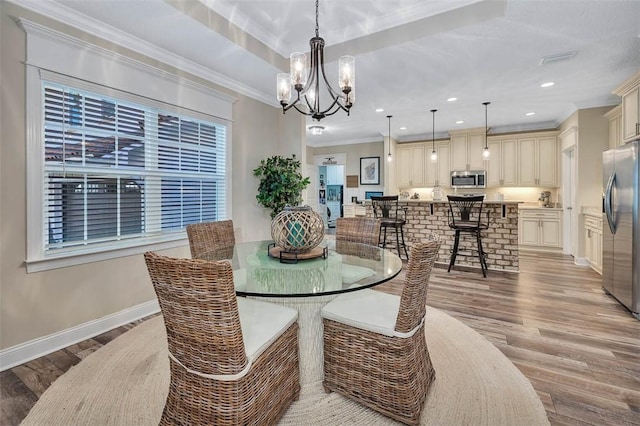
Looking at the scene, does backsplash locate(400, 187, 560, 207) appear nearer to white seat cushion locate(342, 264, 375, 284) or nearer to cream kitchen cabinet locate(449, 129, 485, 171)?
cream kitchen cabinet locate(449, 129, 485, 171)

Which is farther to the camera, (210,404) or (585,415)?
(585,415)

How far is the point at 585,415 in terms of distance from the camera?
5.24 feet

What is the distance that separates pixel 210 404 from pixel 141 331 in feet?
5.41

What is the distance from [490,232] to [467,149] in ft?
8.98

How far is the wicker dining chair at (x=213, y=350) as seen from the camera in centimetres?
114

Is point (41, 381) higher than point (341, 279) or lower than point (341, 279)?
lower

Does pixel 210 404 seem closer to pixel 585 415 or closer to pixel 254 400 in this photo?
pixel 254 400

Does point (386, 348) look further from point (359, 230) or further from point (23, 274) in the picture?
point (23, 274)

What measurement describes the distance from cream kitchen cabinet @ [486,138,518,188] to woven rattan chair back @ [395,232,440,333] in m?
5.93

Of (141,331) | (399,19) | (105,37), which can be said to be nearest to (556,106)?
(399,19)

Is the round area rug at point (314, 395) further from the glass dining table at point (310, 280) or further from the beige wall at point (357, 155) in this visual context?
the beige wall at point (357, 155)

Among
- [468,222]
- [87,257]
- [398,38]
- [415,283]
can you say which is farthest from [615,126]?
[87,257]

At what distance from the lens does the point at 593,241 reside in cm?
444

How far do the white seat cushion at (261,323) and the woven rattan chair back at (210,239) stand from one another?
64 cm
